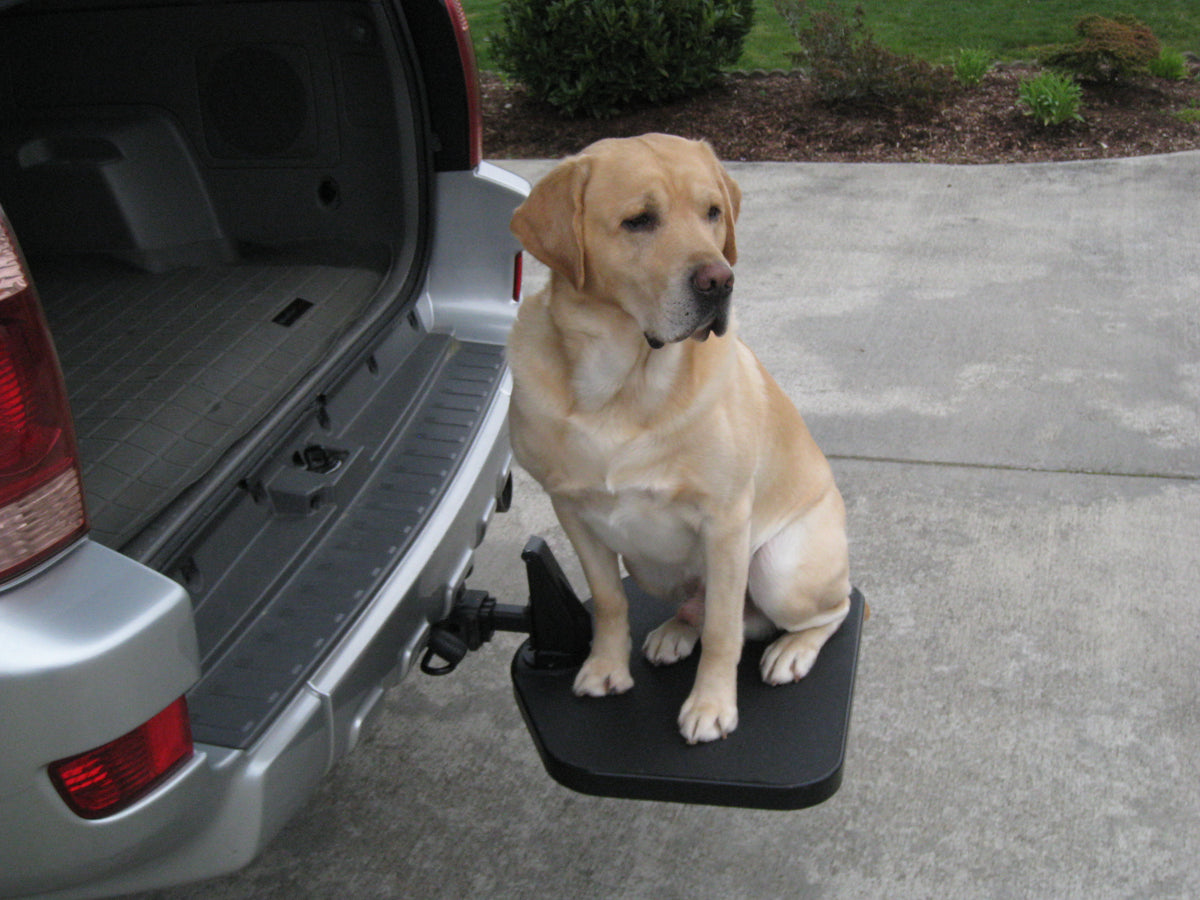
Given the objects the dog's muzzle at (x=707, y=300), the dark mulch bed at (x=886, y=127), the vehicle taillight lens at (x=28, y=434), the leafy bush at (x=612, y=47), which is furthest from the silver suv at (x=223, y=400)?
the leafy bush at (x=612, y=47)

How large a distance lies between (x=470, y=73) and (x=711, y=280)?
1.27 m

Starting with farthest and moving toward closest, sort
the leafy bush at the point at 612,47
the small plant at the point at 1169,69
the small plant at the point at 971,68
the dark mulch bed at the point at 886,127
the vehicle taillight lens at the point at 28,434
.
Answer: the small plant at the point at 1169,69 < the small plant at the point at 971,68 < the leafy bush at the point at 612,47 < the dark mulch bed at the point at 886,127 < the vehicle taillight lens at the point at 28,434

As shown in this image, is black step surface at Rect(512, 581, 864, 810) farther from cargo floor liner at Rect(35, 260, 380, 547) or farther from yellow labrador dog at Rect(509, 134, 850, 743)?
cargo floor liner at Rect(35, 260, 380, 547)

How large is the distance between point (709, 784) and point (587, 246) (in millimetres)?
994

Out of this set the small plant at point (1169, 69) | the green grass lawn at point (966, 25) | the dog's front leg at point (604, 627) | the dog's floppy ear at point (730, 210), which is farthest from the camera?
the green grass lawn at point (966, 25)

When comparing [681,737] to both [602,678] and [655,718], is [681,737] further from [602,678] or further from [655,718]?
[602,678]

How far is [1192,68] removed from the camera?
8453mm

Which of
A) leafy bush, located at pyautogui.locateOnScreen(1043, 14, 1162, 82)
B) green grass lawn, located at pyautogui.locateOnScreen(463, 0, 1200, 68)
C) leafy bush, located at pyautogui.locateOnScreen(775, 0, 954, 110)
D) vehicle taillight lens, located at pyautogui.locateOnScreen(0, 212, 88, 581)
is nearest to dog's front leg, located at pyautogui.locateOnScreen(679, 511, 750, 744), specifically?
vehicle taillight lens, located at pyautogui.locateOnScreen(0, 212, 88, 581)

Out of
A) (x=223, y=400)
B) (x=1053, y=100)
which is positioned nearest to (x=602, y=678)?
(x=223, y=400)

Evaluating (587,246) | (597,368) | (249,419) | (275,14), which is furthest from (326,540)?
(275,14)

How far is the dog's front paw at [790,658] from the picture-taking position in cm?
253

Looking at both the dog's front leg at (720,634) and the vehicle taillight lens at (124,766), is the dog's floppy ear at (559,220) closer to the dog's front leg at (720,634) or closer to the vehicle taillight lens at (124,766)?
the dog's front leg at (720,634)

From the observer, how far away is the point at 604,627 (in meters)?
2.53

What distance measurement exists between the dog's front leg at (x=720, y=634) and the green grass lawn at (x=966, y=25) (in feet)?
24.7
